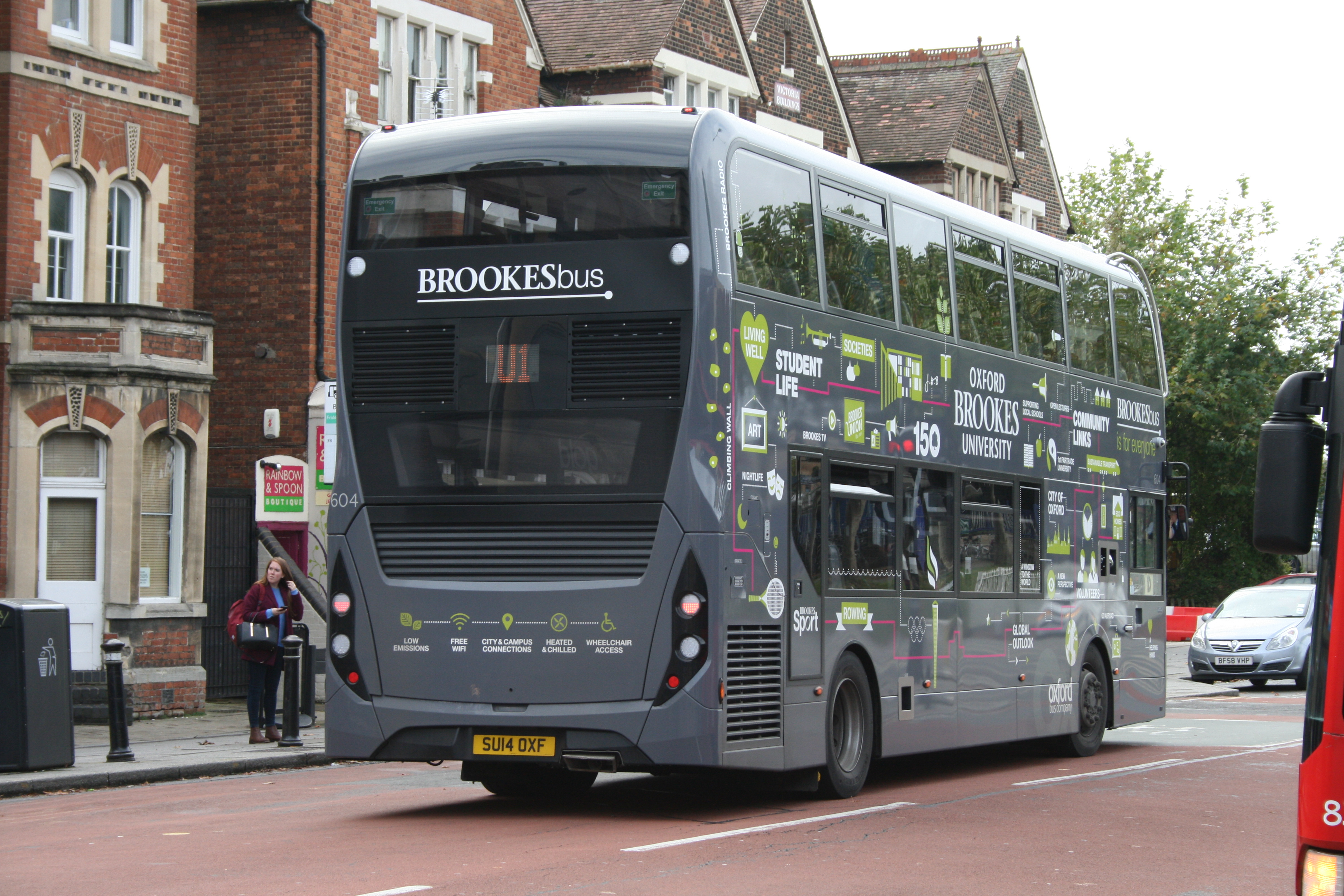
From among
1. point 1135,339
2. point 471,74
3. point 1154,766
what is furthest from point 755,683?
point 471,74

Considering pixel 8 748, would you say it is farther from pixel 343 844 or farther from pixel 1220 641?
pixel 1220 641

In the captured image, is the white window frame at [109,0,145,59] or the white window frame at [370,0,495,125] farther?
the white window frame at [370,0,495,125]

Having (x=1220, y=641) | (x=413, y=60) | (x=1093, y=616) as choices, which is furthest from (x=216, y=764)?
(x=1220, y=641)

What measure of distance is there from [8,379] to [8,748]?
717 centimetres

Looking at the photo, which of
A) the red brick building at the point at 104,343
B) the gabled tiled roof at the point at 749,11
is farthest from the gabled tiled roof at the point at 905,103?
the red brick building at the point at 104,343

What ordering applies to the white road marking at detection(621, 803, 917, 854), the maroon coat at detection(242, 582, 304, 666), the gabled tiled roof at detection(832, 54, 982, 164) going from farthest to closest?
1. the gabled tiled roof at detection(832, 54, 982, 164)
2. the maroon coat at detection(242, 582, 304, 666)
3. the white road marking at detection(621, 803, 917, 854)

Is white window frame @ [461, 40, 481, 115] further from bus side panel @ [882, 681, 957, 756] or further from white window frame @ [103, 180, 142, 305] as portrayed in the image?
bus side panel @ [882, 681, 957, 756]

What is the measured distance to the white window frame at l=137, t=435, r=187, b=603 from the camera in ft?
74.4

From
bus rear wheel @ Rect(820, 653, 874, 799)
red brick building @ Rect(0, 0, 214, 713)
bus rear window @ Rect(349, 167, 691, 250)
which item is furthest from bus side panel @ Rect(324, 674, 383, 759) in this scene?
red brick building @ Rect(0, 0, 214, 713)

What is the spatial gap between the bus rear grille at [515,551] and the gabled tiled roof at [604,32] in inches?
828

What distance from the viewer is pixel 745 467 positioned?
11.6m

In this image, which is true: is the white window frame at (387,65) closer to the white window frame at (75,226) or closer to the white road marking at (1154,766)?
the white window frame at (75,226)

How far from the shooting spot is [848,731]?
1310 cm

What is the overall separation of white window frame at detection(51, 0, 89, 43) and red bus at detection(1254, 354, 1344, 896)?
19170 millimetres
